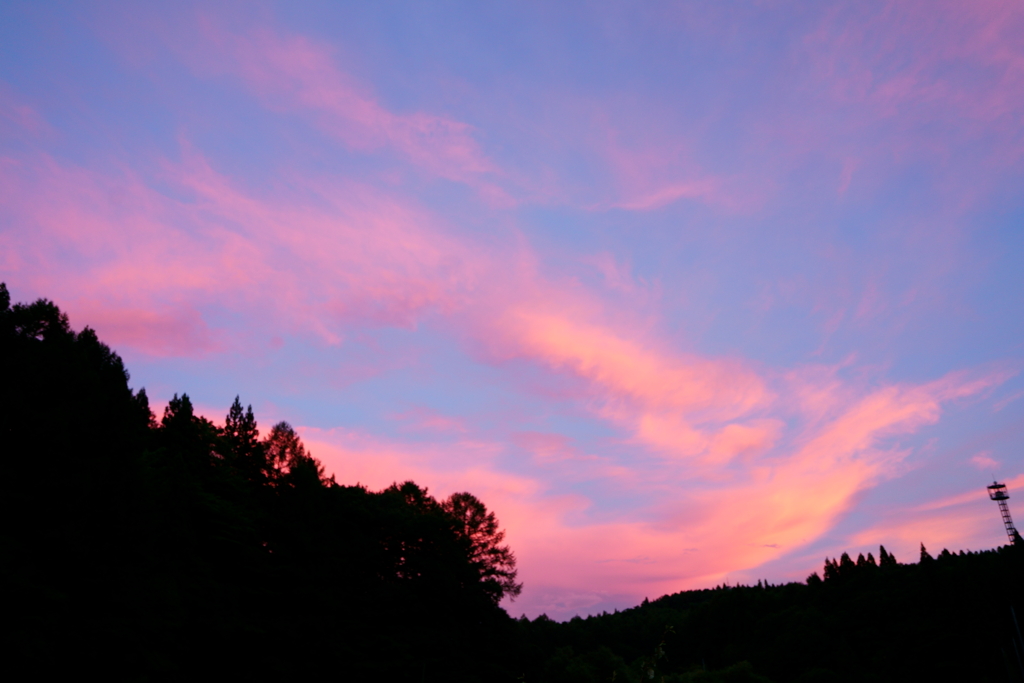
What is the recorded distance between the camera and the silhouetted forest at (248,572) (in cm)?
3034

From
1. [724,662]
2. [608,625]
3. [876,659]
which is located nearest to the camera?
[876,659]

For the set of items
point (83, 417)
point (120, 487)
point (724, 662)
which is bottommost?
point (724, 662)

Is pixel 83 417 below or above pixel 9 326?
below

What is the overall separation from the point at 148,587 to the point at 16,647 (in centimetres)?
800

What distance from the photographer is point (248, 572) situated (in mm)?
49625

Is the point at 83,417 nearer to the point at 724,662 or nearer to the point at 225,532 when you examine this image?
the point at 225,532

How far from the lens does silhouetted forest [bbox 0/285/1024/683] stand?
30.3 meters

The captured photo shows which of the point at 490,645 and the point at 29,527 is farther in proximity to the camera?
the point at 490,645

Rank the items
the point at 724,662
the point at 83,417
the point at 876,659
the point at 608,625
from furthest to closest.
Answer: the point at 608,625, the point at 724,662, the point at 876,659, the point at 83,417

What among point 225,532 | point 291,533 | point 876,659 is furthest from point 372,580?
point 876,659

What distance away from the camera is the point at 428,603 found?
6206cm

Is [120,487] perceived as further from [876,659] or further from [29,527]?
[876,659]

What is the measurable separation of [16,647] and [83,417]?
11525 mm

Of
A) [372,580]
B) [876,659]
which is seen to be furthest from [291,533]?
[876,659]
